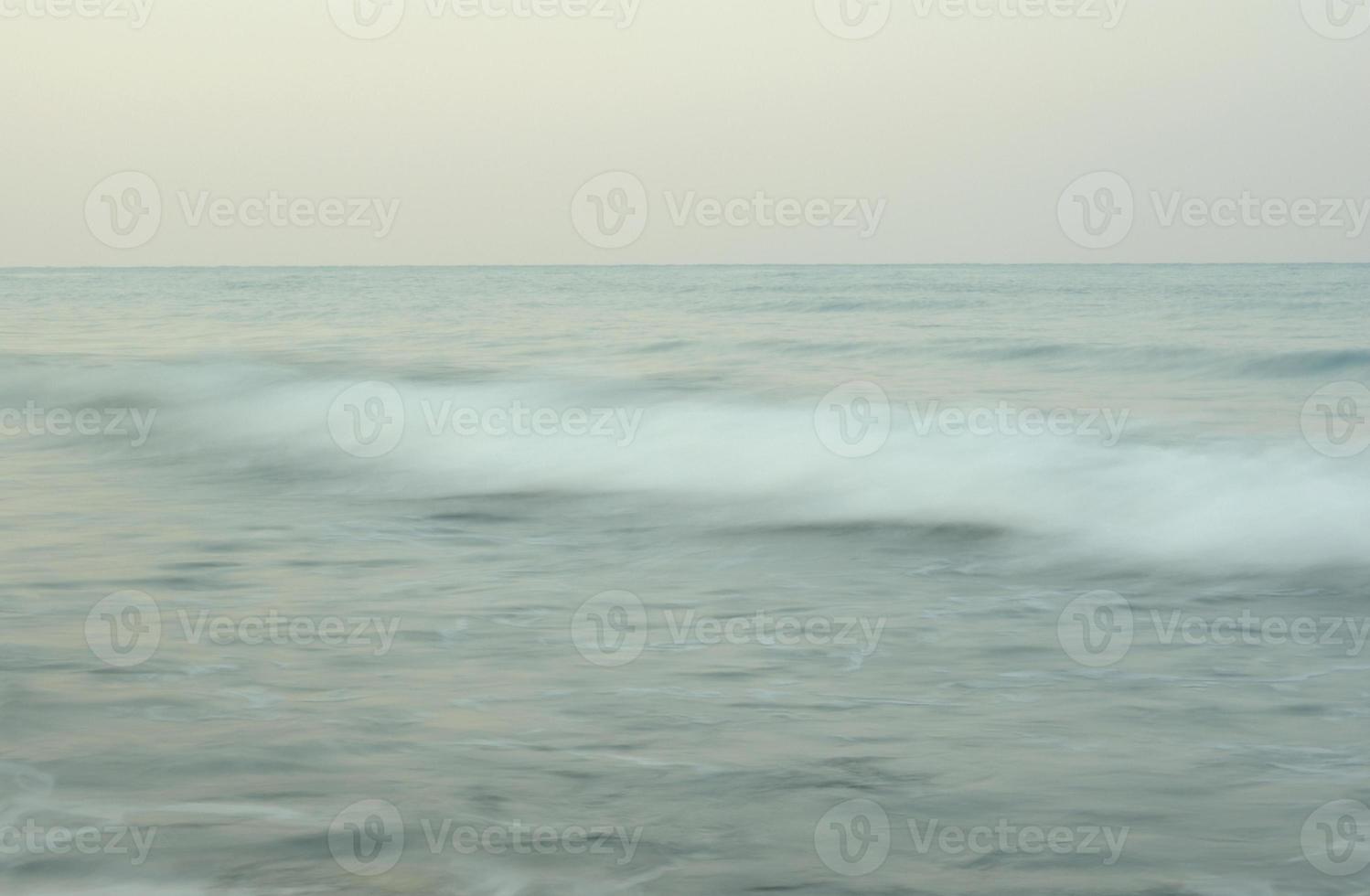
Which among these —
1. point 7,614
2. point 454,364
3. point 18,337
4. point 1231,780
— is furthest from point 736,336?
point 1231,780

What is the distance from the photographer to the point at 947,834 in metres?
4.29

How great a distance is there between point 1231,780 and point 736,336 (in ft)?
71.1

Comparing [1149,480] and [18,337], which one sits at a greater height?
[18,337]

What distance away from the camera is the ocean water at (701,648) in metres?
4.20

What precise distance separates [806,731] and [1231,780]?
4.52 feet

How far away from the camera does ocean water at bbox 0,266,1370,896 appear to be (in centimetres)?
420

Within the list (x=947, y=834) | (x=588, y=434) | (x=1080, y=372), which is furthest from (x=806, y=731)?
(x=1080, y=372)

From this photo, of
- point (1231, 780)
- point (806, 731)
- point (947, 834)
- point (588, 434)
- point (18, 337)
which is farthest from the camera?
point (18, 337)

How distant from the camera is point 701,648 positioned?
6.43 meters

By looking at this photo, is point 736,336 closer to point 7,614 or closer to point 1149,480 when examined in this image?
point 1149,480

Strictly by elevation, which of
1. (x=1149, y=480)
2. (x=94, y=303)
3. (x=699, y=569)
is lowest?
(x=699, y=569)

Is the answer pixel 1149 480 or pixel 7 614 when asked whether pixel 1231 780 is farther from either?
pixel 1149 480

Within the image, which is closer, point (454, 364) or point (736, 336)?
point (454, 364)

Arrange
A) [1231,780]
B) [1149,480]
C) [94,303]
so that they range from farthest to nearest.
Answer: [94,303], [1149,480], [1231,780]
